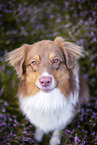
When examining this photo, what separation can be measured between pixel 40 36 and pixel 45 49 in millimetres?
1459

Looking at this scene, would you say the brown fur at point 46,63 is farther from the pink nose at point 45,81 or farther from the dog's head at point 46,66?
the pink nose at point 45,81

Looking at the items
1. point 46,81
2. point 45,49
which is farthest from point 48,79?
point 45,49

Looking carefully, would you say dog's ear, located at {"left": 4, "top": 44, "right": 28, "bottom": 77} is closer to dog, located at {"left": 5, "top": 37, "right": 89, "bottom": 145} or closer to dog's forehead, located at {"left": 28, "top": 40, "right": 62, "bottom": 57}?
dog, located at {"left": 5, "top": 37, "right": 89, "bottom": 145}

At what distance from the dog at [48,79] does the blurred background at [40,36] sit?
46cm

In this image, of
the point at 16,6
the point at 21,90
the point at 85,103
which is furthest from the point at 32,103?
the point at 16,6

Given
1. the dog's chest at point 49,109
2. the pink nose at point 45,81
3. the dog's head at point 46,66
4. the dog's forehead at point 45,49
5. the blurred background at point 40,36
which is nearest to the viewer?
the pink nose at point 45,81

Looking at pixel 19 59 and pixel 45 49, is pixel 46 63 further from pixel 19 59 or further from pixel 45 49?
pixel 19 59

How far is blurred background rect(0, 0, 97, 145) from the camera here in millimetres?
2770

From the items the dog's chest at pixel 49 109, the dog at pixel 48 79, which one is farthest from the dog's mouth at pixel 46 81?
the dog's chest at pixel 49 109

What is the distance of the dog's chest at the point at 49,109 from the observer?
2.36 m

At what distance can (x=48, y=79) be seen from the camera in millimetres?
1898

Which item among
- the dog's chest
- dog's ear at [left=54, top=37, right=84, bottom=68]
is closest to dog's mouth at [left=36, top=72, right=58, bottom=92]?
the dog's chest

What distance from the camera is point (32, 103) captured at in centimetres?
243

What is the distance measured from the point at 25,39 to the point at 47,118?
78.6 inches
